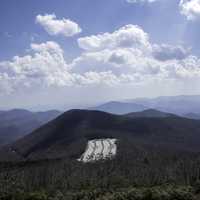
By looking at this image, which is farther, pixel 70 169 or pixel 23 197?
pixel 70 169

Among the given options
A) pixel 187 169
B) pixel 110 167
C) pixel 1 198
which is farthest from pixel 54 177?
pixel 1 198

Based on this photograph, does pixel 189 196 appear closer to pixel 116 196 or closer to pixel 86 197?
pixel 116 196

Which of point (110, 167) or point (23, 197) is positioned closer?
point (23, 197)

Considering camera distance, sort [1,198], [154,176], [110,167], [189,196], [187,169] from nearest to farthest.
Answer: [189,196] → [1,198] → [154,176] → [187,169] → [110,167]

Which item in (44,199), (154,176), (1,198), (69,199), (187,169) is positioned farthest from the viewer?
(187,169)

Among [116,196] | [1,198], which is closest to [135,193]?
[116,196]

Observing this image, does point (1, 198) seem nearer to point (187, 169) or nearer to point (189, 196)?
point (189, 196)

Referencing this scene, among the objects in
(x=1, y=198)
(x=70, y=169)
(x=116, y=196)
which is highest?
(x=116, y=196)

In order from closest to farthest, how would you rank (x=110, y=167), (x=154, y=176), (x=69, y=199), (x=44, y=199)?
1. (x=69, y=199)
2. (x=44, y=199)
3. (x=154, y=176)
4. (x=110, y=167)

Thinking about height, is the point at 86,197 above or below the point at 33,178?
above
